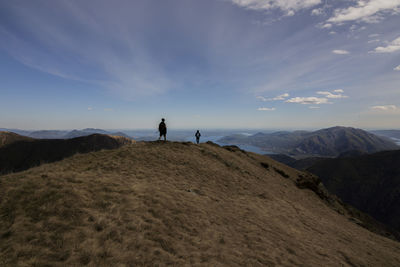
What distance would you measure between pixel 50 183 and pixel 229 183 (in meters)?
13.1

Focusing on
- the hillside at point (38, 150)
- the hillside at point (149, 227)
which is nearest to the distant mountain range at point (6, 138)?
the hillside at point (38, 150)

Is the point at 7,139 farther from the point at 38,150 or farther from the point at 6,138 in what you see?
the point at 38,150

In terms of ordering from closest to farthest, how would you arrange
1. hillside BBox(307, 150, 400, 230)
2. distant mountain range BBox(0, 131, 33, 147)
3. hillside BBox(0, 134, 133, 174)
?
hillside BBox(0, 134, 133, 174) < hillside BBox(307, 150, 400, 230) < distant mountain range BBox(0, 131, 33, 147)

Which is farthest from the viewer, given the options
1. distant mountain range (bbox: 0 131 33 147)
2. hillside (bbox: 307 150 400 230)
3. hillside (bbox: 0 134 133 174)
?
distant mountain range (bbox: 0 131 33 147)

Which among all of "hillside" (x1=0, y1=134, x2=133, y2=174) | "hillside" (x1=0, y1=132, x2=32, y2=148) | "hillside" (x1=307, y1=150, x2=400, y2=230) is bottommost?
"hillside" (x1=307, y1=150, x2=400, y2=230)

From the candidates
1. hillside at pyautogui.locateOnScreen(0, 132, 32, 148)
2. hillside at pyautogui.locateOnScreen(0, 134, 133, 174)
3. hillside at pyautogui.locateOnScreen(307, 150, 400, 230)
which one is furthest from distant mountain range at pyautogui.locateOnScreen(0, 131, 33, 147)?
hillside at pyautogui.locateOnScreen(307, 150, 400, 230)

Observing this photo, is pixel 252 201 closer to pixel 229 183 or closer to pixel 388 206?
pixel 229 183

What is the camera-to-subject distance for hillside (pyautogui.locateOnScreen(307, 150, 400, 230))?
94.4 m

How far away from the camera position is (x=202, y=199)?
10922 mm

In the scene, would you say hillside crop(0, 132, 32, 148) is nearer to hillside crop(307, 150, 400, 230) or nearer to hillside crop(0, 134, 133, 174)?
hillside crop(0, 134, 133, 174)

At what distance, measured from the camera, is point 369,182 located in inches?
4466

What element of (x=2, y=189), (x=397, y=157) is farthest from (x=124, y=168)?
(x=397, y=157)

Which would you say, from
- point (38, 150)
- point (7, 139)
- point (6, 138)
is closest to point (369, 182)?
point (38, 150)

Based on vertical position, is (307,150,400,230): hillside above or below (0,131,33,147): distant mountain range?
below
